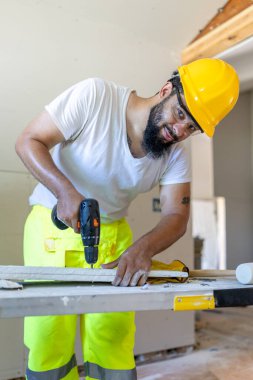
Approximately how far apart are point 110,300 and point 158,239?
0.59 m

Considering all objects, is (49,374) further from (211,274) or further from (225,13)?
(225,13)

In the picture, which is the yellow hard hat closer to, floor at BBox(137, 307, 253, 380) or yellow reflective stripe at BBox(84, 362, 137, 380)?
yellow reflective stripe at BBox(84, 362, 137, 380)

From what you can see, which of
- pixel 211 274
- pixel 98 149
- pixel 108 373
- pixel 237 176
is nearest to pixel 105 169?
pixel 98 149

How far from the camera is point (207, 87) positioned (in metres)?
1.32

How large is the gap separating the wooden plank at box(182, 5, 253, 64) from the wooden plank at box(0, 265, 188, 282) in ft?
5.94

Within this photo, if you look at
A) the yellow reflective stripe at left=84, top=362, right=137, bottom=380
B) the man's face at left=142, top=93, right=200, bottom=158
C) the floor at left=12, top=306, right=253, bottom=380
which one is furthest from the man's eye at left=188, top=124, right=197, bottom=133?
the floor at left=12, top=306, right=253, bottom=380

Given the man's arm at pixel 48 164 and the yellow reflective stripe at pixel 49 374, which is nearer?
the man's arm at pixel 48 164

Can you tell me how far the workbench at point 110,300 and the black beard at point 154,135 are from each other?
0.59 m

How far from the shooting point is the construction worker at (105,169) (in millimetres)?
1288

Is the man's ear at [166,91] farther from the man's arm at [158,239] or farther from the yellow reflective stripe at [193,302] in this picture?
the yellow reflective stripe at [193,302]

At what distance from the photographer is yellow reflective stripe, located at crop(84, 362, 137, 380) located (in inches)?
50.8

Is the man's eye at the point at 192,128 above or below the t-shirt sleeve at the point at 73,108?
below

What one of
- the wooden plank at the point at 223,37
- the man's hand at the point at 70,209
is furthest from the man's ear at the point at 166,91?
the wooden plank at the point at 223,37

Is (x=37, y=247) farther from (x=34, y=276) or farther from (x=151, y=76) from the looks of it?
(x=151, y=76)
